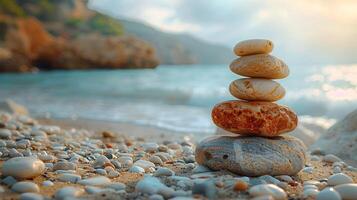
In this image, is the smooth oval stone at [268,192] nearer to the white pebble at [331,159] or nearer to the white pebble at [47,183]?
the white pebble at [47,183]

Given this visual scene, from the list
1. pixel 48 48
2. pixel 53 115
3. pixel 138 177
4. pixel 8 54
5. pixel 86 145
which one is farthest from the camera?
pixel 48 48

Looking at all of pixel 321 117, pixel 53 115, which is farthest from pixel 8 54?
pixel 321 117

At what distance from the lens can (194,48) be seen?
100000mm

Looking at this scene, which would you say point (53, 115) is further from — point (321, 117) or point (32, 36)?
point (32, 36)

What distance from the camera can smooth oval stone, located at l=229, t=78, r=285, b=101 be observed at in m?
3.69

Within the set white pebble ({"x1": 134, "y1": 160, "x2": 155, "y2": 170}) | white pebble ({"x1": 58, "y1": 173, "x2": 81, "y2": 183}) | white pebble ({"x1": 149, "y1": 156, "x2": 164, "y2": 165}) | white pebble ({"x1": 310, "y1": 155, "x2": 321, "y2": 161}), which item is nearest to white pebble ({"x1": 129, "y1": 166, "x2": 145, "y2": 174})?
white pebble ({"x1": 134, "y1": 160, "x2": 155, "y2": 170})

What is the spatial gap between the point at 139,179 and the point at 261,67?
154cm

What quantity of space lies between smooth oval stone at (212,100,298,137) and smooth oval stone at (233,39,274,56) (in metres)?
0.49

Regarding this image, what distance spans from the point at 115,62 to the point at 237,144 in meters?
46.3

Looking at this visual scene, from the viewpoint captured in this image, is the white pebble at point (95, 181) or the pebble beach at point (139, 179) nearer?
the pebble beach at point (139, 179)

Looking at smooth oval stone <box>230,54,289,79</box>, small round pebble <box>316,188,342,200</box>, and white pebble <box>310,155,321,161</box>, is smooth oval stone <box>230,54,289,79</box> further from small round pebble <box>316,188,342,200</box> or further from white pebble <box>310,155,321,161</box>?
white pebble <box>310,155,321,161</box>

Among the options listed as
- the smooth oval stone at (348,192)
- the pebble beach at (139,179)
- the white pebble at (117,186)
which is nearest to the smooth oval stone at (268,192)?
the pebble beach at (139,179)

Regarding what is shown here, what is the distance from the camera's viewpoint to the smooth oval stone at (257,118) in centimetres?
363

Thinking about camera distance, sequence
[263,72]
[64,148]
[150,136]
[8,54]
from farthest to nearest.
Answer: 1. [8,54]
2. [150,136]
3. [64,148]
4. [263,72]
